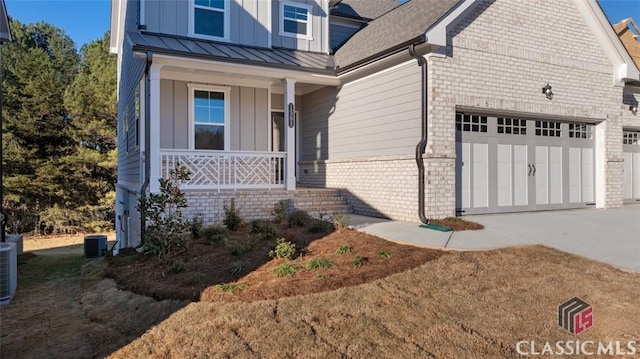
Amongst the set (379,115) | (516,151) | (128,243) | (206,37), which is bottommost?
(128,243)

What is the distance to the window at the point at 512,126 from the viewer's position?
34.0ft

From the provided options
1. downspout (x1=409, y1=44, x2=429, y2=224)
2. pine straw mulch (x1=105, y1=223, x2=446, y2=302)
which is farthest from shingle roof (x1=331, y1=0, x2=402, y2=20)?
pine straw mulch (x1=105, y1=223, x2=446, y2=302)

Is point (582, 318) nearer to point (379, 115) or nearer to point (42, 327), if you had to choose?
point (42, 327)

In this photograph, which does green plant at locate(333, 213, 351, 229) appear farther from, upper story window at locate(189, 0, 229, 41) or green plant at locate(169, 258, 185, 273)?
upper story window at locate(189, 0, 229, 41)

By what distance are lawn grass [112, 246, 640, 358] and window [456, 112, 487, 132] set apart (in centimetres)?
484

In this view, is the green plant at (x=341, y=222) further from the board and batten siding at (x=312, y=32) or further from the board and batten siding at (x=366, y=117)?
the board and batten siding at (x=312, y=32)

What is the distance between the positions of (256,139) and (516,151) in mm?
6830

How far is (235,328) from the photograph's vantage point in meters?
4.21

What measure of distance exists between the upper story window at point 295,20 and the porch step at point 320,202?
5050 mm

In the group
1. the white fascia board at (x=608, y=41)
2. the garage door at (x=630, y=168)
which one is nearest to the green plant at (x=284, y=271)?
the white fascia board at (x=608, y=41)

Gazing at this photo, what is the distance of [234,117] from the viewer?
12000mm

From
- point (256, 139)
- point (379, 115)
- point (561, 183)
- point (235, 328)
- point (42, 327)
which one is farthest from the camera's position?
point (256, 139)

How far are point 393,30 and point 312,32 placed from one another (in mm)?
3112

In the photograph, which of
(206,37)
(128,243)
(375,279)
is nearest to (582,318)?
(375,279)
